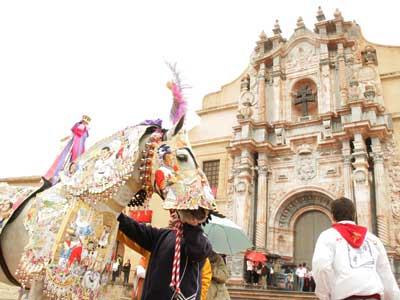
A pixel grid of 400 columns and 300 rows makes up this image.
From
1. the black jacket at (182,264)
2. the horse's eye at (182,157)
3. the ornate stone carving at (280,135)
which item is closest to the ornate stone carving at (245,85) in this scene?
the ornate stone carving at (280,135)

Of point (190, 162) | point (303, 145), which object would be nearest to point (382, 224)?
point (303, 145)

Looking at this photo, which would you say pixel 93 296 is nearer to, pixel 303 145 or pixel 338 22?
pixel 303 145

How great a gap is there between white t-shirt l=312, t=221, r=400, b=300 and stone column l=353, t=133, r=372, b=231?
35.5 feet

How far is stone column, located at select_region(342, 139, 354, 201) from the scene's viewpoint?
14.0 meters

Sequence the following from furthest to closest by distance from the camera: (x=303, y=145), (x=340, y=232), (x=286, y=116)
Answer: (x=286, y=116)
(x=303, y=145)
(x=340, y=232)

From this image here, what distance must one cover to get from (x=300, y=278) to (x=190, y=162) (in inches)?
471

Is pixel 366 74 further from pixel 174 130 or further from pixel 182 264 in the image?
pixel 182 264

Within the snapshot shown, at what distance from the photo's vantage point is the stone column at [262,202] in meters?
14.9

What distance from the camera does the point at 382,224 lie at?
1291 centimetres

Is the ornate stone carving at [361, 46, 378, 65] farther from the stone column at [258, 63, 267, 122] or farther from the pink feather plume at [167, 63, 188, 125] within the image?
the pink feather plume at [167, 63, 188, 125]

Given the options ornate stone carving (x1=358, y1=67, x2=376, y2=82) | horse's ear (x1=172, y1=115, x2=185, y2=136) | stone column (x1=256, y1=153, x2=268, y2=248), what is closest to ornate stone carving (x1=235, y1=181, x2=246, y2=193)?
stone column (x1=256, y1=153, x2=268, y2=248)

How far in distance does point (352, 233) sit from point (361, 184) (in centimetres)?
1139

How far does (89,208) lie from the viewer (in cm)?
263

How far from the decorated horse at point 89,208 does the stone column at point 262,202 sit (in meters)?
12.6
